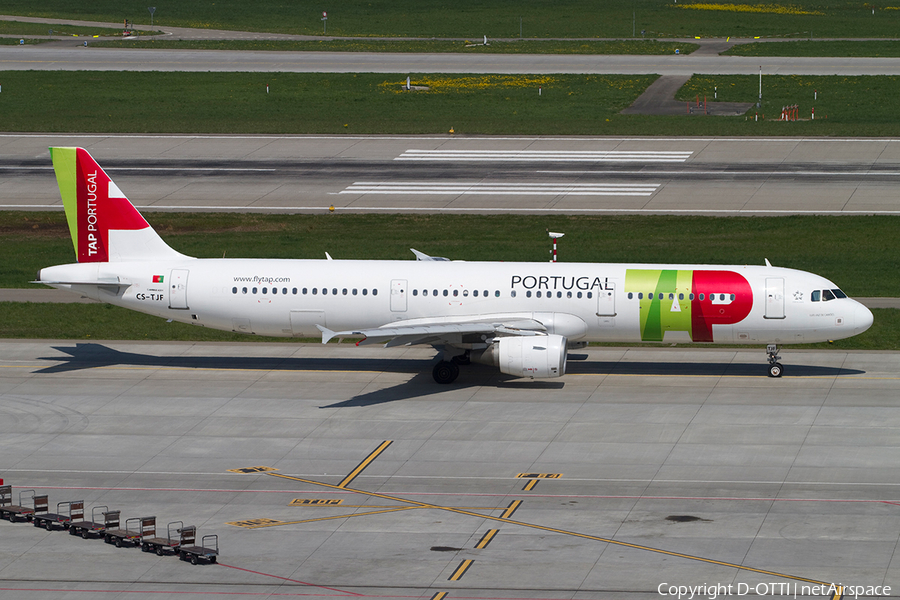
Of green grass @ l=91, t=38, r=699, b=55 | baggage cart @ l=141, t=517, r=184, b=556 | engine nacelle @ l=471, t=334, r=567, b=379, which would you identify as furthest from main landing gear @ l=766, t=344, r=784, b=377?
green grass @ l=91, t=38, r=699, b=55

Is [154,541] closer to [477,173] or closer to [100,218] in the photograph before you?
[100,218]

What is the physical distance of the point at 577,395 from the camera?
41.4m

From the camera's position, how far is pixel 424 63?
360 ft

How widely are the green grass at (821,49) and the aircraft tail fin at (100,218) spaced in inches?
3199

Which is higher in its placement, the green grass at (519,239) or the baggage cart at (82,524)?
the green grass at (519,239)

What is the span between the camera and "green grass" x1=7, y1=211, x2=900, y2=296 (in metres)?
56.7

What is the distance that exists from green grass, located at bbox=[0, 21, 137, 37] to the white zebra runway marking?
68.6 m

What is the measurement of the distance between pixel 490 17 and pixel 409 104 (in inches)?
2084

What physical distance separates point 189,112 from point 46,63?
26844 mm

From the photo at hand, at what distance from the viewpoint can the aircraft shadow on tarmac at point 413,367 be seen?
43094 mm

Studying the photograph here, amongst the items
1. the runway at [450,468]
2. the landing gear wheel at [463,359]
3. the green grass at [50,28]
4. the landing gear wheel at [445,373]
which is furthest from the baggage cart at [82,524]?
the green grass at [50,28]

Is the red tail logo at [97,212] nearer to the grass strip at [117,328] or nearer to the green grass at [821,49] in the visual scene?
the grass strip at [117,328]

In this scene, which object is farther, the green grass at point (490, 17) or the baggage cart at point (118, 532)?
the green grass at point (490, 17)

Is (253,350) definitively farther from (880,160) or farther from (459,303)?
(880,160)
